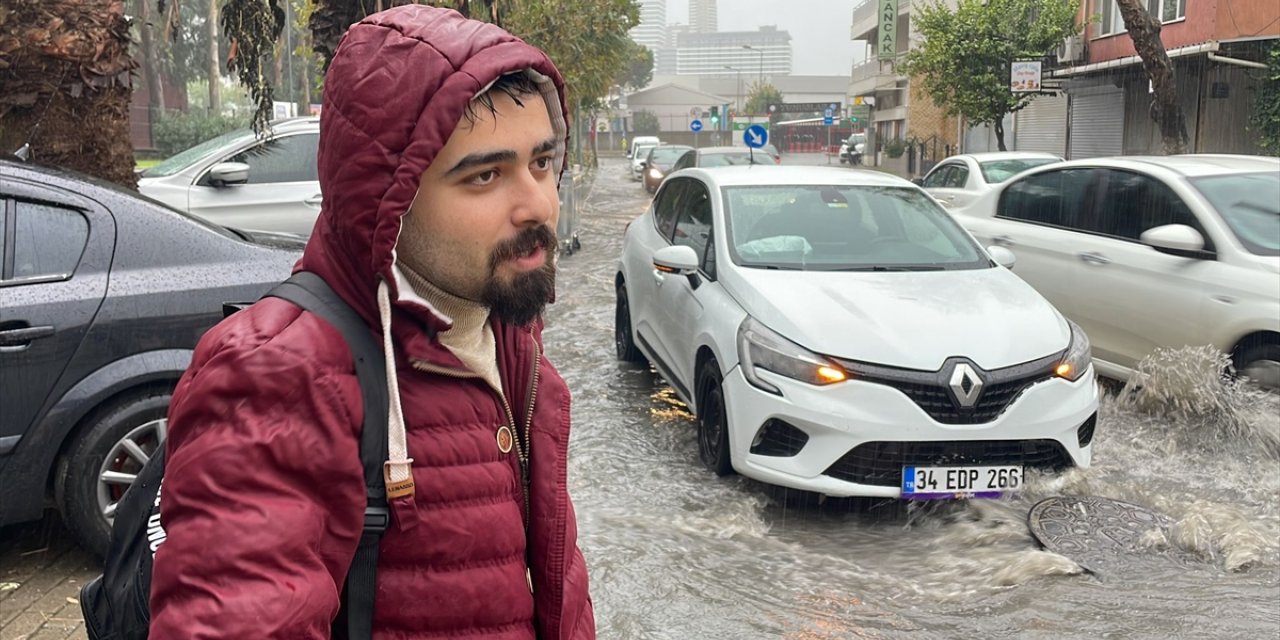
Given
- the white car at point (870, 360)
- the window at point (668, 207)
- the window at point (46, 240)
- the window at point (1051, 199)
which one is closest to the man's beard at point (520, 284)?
the window at point (46, 240)

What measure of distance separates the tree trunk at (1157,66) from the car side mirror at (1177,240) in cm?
1012

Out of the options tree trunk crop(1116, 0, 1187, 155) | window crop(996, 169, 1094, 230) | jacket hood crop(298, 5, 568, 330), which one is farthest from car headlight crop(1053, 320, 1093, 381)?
tree trunk crop(1116, 0, 1187, 155)

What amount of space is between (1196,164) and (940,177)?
21.0 ft

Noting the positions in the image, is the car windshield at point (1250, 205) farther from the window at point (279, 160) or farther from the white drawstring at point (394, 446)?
the window at point (279, 160)

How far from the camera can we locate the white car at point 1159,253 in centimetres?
589

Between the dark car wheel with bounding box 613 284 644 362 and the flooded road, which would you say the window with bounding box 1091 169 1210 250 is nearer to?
the flooded road

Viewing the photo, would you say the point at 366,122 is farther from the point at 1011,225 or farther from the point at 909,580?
the point at 1011,225

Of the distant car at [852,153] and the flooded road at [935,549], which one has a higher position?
the distant car at [852,153]

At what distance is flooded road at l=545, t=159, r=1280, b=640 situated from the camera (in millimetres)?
3979

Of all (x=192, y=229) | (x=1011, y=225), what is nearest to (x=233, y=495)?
(x=192, y=229)

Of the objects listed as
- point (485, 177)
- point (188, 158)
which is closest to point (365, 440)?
point (485, 177)

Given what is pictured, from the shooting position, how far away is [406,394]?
1.42 m

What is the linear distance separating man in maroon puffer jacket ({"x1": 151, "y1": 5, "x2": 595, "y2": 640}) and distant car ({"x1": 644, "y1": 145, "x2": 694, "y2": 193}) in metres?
28.8

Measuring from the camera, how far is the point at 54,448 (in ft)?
12.7
